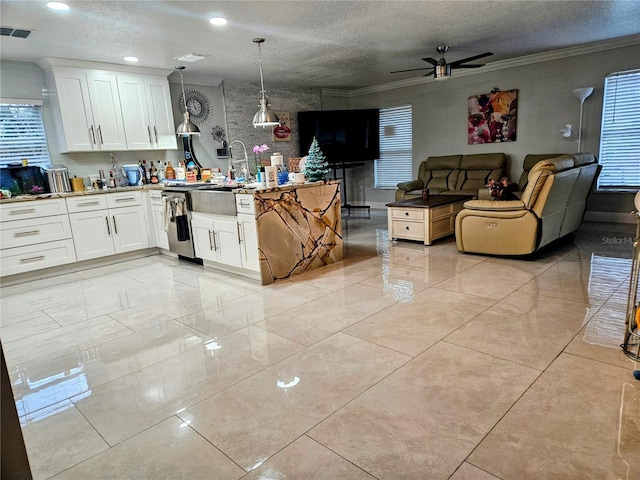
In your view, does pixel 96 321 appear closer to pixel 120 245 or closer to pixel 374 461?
pixel 120 245

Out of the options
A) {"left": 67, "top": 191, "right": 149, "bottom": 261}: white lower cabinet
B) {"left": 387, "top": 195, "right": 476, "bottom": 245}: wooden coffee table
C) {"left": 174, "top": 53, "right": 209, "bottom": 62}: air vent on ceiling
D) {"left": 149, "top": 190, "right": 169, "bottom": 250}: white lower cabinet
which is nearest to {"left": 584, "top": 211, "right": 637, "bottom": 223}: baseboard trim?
{"left": 387, "top": 195, "right": 476, "bottom": 245}: wooden coffee table

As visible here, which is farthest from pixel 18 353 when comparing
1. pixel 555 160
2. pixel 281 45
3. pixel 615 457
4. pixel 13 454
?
pixel 555 160

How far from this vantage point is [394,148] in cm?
847

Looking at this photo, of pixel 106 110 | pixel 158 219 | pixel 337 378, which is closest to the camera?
pixel 337 378

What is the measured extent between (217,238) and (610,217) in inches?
224

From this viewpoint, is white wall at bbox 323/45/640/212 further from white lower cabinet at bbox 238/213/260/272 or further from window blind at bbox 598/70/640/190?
white lower cabinet at bbox 238/213/260/272

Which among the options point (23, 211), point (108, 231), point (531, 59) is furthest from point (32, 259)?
point (531, 59)

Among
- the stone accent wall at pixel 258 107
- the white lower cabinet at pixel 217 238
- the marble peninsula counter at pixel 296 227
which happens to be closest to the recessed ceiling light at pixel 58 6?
the marble peninsula counter at pixel 296 227

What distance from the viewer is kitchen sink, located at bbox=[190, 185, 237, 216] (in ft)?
13.3

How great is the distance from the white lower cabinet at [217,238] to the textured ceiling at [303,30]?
194 centimetres

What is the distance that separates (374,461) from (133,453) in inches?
40.2

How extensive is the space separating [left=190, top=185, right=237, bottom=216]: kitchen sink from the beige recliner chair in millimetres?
2578

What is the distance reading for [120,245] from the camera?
5227 millimetres

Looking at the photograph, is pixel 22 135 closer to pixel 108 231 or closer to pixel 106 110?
pixel 106 110
